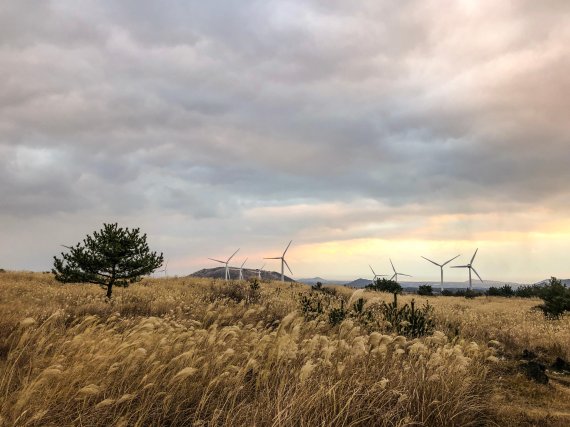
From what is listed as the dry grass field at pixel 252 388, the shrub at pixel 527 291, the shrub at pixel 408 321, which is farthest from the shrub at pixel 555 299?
the dry grass field at pixel 252 388

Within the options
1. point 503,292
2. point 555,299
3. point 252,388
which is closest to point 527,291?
point 503,292

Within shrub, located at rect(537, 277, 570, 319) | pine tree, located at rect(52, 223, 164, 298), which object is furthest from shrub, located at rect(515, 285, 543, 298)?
pine tree, located at rect(52, 223, 164, 298)

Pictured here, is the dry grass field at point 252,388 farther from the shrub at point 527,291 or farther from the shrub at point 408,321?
the shrub at point 527,291

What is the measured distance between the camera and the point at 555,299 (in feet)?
83.7

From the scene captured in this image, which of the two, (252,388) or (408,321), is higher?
(408,321)

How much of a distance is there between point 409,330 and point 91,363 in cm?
A: 827

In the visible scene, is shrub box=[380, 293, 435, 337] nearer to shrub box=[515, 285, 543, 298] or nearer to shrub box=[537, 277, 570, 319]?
shrub box=[537, 277, 570, 319]

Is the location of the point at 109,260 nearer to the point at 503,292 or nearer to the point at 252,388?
the point at 252,388

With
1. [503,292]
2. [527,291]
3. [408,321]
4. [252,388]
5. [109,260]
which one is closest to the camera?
[252,388]

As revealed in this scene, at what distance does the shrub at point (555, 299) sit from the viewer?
2483 centimetres

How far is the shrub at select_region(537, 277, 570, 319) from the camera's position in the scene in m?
24.8

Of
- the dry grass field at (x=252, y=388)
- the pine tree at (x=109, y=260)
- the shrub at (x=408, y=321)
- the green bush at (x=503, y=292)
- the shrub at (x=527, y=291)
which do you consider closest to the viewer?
the dry grass field at (x=252, y=388)

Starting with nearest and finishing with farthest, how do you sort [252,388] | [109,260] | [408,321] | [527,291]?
[252,388] → [408,321] → [109,260] → [527,291]

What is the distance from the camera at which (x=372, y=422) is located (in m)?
5.18
